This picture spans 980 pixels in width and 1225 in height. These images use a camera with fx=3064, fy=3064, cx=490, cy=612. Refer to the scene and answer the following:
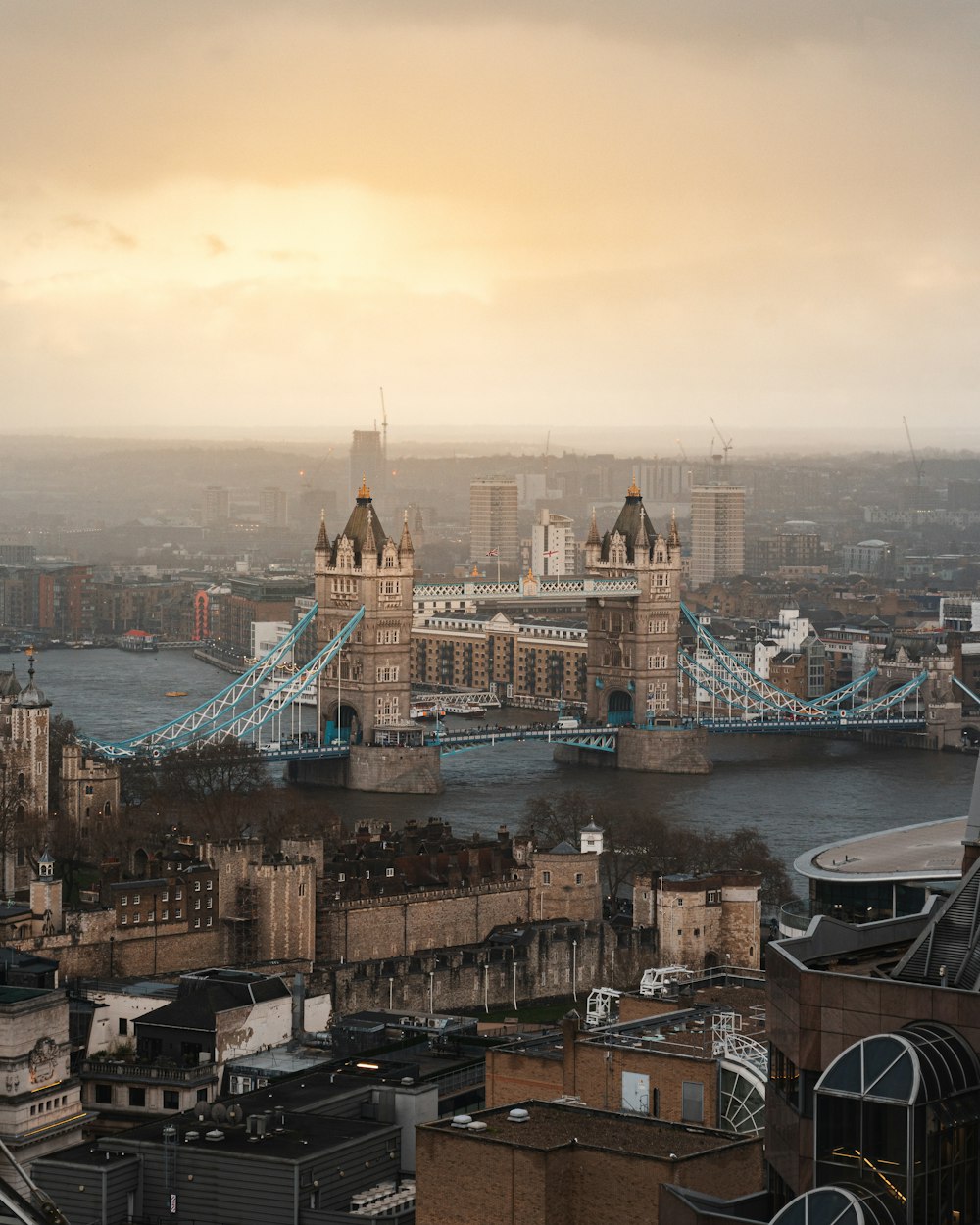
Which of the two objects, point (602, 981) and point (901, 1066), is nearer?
point (901, 1066)

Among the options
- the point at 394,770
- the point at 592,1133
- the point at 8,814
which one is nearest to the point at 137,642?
the point at 394,770

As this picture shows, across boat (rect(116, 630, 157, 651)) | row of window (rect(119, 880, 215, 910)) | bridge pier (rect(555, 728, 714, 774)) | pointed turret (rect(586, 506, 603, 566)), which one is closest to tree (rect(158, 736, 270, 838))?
bridge pier (rect(555, 728, 714, 774))

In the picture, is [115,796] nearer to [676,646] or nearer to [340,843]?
[340,843]

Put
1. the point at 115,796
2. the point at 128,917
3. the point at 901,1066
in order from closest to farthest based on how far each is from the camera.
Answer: the point at 901,1066, the point at 128,917, the point at 115,796

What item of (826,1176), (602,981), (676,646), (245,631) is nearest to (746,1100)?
(826,1176)

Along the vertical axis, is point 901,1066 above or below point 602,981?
above

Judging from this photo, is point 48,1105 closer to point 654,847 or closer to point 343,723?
point 654,847

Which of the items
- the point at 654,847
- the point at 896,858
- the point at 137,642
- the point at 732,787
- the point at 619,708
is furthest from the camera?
the point at 137,642
